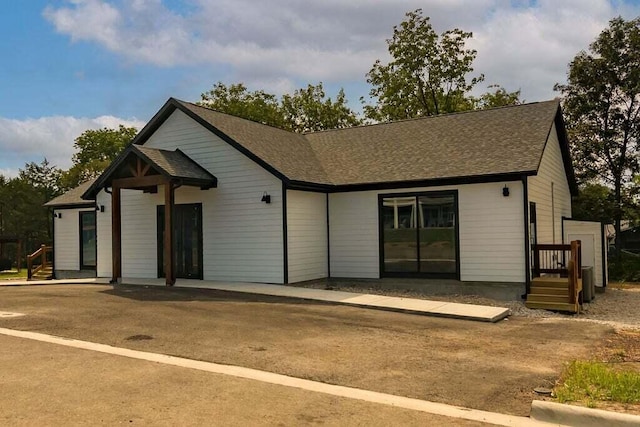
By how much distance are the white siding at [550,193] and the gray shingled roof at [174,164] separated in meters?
9.28

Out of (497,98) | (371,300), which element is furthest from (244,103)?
(371,300)

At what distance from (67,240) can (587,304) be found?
19.2 m

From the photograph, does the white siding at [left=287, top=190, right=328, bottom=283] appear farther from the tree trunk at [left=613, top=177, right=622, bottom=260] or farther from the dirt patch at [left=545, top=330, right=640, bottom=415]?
the tree trunk at [left=613, top=177, right=622, bottom=260]

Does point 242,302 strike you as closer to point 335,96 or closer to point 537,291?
point 537,291

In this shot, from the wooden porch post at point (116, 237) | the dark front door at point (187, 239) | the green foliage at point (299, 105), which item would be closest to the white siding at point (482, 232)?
the dark front door at point (187, 239)

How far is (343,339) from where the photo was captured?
8461 mm

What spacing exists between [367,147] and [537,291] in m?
8.00

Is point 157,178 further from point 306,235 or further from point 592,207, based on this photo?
point 592,207

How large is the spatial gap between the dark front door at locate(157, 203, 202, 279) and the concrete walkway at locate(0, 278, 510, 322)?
2.32 feet

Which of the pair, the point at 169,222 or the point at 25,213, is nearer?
the point at 169,222

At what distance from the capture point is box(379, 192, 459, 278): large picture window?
558 inches

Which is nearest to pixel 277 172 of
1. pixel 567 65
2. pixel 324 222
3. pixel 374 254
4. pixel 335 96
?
pixel 324 222

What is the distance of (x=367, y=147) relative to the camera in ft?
59.7

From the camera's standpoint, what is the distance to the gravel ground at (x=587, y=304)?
11.3 metres
